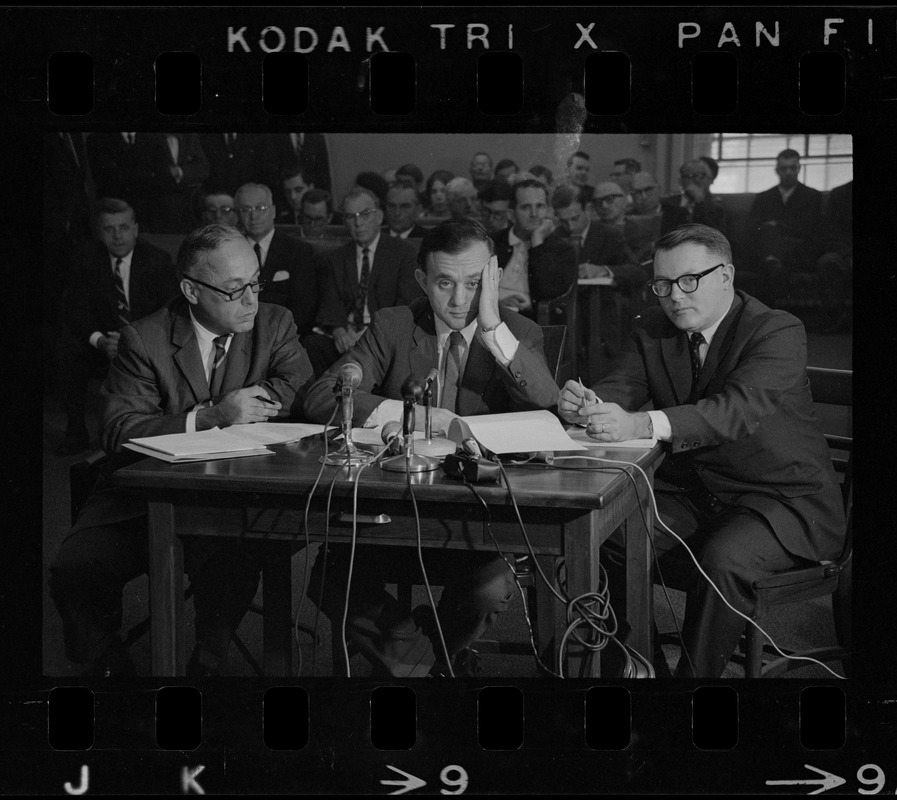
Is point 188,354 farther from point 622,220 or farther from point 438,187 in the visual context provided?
point 622,220

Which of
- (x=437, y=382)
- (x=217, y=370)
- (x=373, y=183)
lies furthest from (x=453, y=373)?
(x=217, y=370)

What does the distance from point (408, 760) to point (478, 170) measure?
5.60ft

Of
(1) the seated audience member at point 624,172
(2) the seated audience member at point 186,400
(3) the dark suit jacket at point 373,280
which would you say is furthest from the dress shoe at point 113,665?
(1) the seated audience member at point 624,172

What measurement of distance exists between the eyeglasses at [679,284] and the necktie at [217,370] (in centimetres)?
130

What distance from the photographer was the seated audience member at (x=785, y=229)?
3160 millimetres

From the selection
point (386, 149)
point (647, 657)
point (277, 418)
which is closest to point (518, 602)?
point (647, 657)

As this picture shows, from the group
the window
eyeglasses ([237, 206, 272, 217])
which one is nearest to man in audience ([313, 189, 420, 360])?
eyeglasses ([237, 206, 272, 217])

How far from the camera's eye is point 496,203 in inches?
126

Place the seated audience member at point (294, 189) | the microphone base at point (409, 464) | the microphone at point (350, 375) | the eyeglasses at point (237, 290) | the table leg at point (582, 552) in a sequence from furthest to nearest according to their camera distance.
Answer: the eyeglasses at point (237, 290) < the seated audience member at point (294, 189) < the microphone at point (350, 375) < the microphone base at point (409, 464) < the table leg at point (582, 552)

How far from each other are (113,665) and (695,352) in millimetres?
1969

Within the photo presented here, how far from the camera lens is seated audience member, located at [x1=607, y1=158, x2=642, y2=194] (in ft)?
10.4

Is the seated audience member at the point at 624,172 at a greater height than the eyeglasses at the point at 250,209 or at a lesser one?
greater

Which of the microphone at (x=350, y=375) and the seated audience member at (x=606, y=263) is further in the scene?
the seated audience member at (x=606, y=263)

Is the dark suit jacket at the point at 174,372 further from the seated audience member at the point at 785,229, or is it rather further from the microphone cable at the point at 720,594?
the seated audience member at the point at 785,229
